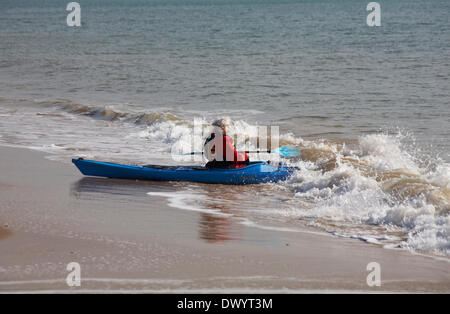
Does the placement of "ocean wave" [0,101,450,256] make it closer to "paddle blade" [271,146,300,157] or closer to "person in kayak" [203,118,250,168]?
"paddle blade" [271,146,300,157]

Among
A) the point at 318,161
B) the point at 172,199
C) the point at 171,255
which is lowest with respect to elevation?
the point at 171,255

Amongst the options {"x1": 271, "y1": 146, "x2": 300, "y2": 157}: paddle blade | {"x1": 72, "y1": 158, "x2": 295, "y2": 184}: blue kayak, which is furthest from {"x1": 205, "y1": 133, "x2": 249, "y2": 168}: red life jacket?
{"x1": 271, "y1": 146, "x2": 300, "y2": 157}: paddle blade

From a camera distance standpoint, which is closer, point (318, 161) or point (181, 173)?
point (181, 173)

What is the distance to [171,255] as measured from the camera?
5.94 m

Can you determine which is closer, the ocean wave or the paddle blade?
the ocean wave

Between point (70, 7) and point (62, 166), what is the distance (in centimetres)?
8408

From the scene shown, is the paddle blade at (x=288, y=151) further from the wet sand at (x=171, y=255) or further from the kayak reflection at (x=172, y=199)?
the wet sand at (x=171, y=255)

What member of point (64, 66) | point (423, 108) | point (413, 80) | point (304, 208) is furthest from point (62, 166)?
point (64, 66)

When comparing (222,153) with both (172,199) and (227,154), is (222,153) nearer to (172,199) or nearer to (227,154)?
(227,154)

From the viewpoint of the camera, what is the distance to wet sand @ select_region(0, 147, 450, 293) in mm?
5270

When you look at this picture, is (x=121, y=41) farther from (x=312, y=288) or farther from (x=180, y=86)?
(x=312, y=288)

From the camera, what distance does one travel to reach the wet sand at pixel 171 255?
17.3 ft

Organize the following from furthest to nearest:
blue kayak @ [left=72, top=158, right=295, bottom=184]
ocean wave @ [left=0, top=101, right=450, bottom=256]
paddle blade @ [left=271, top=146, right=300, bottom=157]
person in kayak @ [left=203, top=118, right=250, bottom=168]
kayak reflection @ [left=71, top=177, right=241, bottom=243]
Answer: paddle blade @ [left=271, top=146, right=300, bottom=157] < person in kayak @ [left=203, top=118, right=250, bottom=168] < blue kayak @ [left=72, top=158, right=295, bottom=184] < ocean wave @ [left=0, top=101, right=450, bottom=256] < kayak reflection @ [left=71, top=177, right=241, bottom=243]

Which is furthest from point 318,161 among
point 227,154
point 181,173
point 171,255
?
point 171,255
